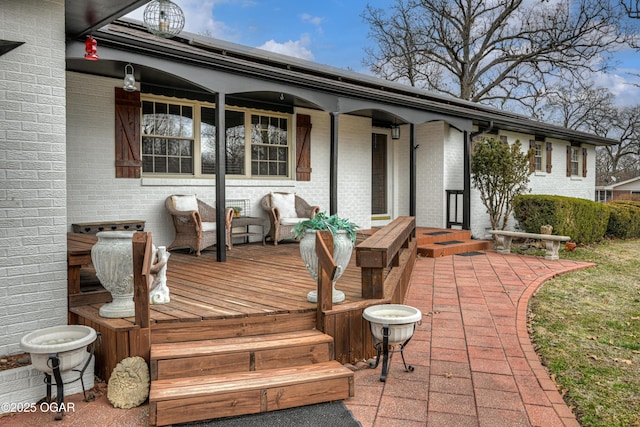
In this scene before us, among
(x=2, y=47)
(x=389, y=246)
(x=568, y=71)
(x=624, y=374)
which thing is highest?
(x=568, y=71)

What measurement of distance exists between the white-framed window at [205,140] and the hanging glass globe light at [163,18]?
252 cm

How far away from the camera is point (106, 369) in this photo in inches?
118

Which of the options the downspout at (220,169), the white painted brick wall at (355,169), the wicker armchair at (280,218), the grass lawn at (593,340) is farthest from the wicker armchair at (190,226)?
the grass lawn at (593,340)

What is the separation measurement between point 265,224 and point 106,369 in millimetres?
4507

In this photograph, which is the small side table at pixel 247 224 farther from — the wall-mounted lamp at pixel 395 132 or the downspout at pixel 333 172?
the wall-mounted lamp at pixel 395 132

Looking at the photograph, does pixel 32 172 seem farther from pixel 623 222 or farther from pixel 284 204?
pixel 623 222

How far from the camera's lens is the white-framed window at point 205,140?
632cm

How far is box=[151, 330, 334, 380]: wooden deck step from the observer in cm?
278

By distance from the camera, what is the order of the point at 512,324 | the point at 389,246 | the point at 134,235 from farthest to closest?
1. the point at 512,324
2. the point at 389,246
3. the point at 134,235

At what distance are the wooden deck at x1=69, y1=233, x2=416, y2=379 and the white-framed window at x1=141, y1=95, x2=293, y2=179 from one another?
241 cm

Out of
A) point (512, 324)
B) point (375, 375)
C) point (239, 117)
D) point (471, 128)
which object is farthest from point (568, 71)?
point (375, 375)

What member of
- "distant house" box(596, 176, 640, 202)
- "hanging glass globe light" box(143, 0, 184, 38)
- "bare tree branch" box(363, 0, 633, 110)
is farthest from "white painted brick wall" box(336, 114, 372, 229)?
"distant house" box(596, 176, 640, 202)

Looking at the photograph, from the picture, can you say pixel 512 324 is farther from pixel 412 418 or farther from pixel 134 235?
pixel 134 235

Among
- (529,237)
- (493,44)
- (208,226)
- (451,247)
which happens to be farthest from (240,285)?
(493,44)
